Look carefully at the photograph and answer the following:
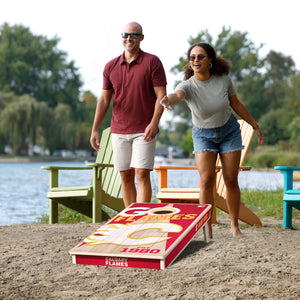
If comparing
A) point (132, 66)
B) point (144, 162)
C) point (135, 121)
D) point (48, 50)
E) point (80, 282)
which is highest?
point (48, 50)

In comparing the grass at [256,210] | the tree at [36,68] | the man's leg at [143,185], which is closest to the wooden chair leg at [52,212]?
the grass at [256,210]

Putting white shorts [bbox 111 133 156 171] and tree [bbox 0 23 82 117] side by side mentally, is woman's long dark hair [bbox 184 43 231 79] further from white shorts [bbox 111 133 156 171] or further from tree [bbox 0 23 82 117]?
tree [bbox 0 23 82 117]

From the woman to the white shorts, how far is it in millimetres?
377

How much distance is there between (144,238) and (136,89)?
1266 millimetres

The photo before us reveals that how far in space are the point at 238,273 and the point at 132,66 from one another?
1.70m

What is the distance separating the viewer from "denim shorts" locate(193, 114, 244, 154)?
3600 mm

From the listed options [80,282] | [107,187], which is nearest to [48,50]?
[107,187]

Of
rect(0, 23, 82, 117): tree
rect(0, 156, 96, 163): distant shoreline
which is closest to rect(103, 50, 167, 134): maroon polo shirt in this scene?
rect(0, 156, 96, 163): distant shoreline

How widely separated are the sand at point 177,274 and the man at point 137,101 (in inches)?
28.0

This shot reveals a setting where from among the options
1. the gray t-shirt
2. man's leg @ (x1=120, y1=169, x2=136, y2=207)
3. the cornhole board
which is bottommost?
the cornhole board

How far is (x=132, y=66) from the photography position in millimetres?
3631

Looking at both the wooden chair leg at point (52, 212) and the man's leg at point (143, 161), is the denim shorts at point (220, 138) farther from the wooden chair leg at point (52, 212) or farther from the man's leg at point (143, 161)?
the wooden chair leg at point (52, 212)

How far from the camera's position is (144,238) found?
2.76 metres

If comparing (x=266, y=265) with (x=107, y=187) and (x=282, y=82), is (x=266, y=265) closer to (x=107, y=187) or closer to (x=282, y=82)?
(x=107, y=187)
